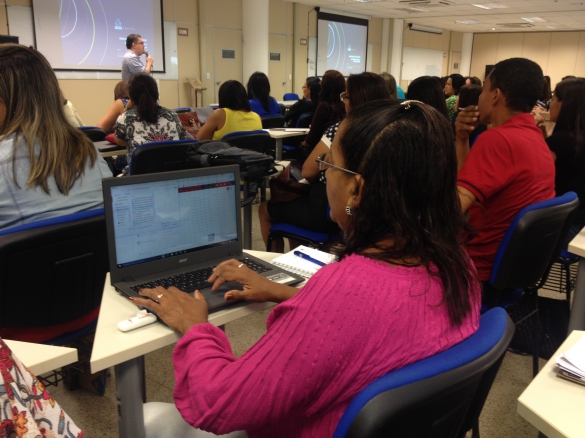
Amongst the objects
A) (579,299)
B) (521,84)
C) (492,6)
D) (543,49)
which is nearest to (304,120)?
(521,84)

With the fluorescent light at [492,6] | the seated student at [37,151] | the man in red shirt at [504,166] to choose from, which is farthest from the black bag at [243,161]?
the fluorescent light at [492,6]

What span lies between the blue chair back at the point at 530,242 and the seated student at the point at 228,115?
2730 millimetres

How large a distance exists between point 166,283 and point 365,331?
2.34ft

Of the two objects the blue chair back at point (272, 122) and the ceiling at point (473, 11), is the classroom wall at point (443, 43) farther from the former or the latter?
the blue chair back at point (272, 122)

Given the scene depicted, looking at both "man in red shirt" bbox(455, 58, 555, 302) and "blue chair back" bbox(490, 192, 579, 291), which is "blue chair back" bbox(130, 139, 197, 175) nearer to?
"man in red shirt" bbox(455, 58, 555, 302)

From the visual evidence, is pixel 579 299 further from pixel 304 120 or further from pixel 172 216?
pixel 304 120

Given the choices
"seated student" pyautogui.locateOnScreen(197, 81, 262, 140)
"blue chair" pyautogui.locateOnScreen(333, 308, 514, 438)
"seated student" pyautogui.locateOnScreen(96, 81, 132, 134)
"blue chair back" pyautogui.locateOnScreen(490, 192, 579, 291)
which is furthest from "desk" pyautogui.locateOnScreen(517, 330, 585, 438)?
"seated student" pyautogui.locateOnScreen(96, 81, 132, 134)

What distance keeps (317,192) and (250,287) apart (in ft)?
4.79

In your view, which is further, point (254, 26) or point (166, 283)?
point (254, 26)

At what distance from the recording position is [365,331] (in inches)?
28.7

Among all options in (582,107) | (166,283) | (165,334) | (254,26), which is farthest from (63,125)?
(254,26)

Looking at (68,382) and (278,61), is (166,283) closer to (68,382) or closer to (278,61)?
(68,382)

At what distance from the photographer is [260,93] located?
5438mm

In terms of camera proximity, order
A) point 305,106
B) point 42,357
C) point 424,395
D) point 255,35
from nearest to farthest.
Result: point 424,395, point 42,357, point 305,106, point 255,35
